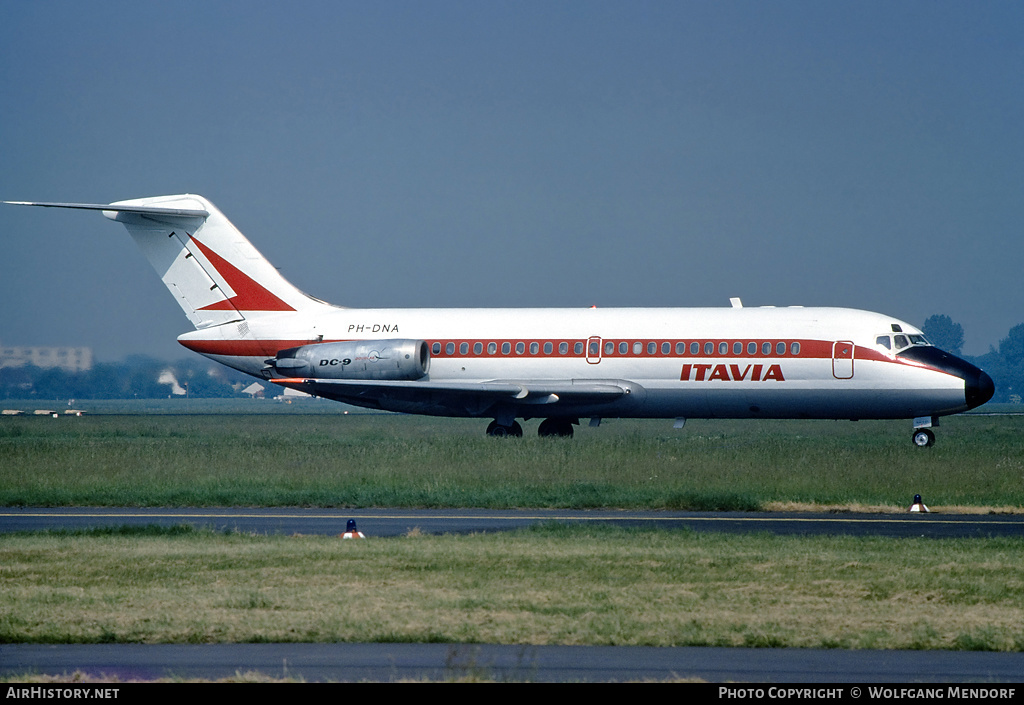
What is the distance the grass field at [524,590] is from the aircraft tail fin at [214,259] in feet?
72.4

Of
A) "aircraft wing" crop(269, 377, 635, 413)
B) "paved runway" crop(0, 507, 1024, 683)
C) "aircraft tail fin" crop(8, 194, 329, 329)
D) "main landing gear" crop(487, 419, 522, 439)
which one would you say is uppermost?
"aircraft tail fin" crop(8, 194, 329, 329)

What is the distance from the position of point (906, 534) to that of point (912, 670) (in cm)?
900

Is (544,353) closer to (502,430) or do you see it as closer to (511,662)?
(502,430)

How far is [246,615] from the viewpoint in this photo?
1159 cm

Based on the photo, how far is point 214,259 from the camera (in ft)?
129

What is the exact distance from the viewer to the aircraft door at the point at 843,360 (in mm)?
33906

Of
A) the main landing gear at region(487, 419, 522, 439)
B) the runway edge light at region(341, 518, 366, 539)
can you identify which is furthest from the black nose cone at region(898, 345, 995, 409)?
the runway edge light at region(341, 518, 366, 539)

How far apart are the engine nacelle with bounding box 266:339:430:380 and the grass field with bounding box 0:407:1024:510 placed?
2474 mm

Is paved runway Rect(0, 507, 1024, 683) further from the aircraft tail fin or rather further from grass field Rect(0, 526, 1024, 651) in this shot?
the aircraft tail fin

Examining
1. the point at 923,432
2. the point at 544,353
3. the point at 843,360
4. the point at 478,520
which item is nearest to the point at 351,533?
the point at 478,520

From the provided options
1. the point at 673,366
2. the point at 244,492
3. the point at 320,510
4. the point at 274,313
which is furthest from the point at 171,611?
the point at 274,313

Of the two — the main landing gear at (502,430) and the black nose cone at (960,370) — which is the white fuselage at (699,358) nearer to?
the black nose cone at (960,370)

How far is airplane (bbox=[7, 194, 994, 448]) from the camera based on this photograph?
34.1m

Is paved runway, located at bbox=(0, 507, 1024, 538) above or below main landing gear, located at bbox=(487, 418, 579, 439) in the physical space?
below
